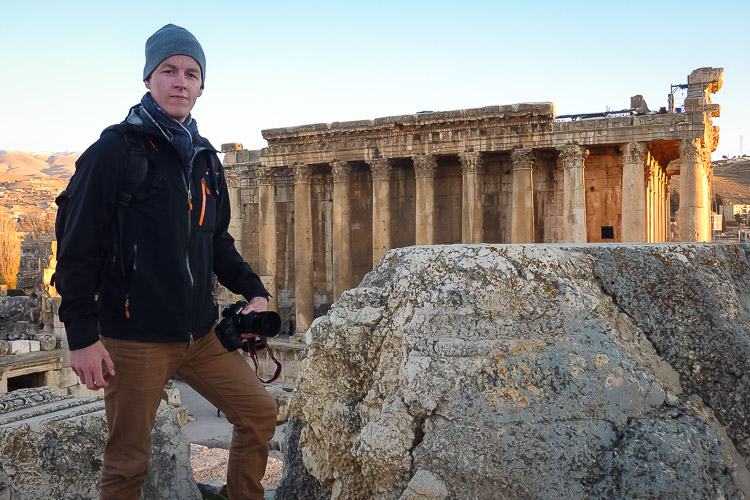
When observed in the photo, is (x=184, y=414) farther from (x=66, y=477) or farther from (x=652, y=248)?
(x=652, y=248)

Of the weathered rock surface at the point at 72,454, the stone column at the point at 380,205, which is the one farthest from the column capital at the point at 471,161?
the weathered rock surface at the point at 72,454

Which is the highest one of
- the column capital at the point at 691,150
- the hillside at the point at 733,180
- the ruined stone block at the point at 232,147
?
the hillside at the point at 733,180

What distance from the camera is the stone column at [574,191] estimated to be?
59.2 feet

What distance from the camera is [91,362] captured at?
2627 mm

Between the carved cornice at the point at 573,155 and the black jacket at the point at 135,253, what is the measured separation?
16541mm

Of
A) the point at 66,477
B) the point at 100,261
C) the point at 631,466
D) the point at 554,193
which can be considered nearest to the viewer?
the point at 631,466

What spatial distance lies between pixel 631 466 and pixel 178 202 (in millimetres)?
2083

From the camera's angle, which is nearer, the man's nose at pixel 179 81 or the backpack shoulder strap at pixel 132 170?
the backpack shoulder strap at pixel 132 170

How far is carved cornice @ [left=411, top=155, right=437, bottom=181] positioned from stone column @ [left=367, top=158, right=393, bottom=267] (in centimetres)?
102

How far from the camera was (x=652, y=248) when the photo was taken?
281 cm

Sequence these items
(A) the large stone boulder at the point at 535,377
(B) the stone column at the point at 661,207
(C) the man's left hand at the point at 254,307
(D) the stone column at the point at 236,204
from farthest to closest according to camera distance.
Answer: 1. (D) the stone column at the point at 236,204
2. (B) the stone column at the point at 661,207
3. (C) the man's left hand at the point at 254,307
4. (A) the large stone boulder at the point at 535,377

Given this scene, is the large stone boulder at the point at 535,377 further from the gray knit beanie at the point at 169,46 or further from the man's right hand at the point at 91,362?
the gray knit beanie at the point at 169,46

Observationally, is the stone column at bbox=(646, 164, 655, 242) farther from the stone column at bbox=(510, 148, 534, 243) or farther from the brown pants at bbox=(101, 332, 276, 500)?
the brown pants at bbox=(101, 332, 276, 500)

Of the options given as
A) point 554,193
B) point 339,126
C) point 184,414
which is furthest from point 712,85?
point 184,414
